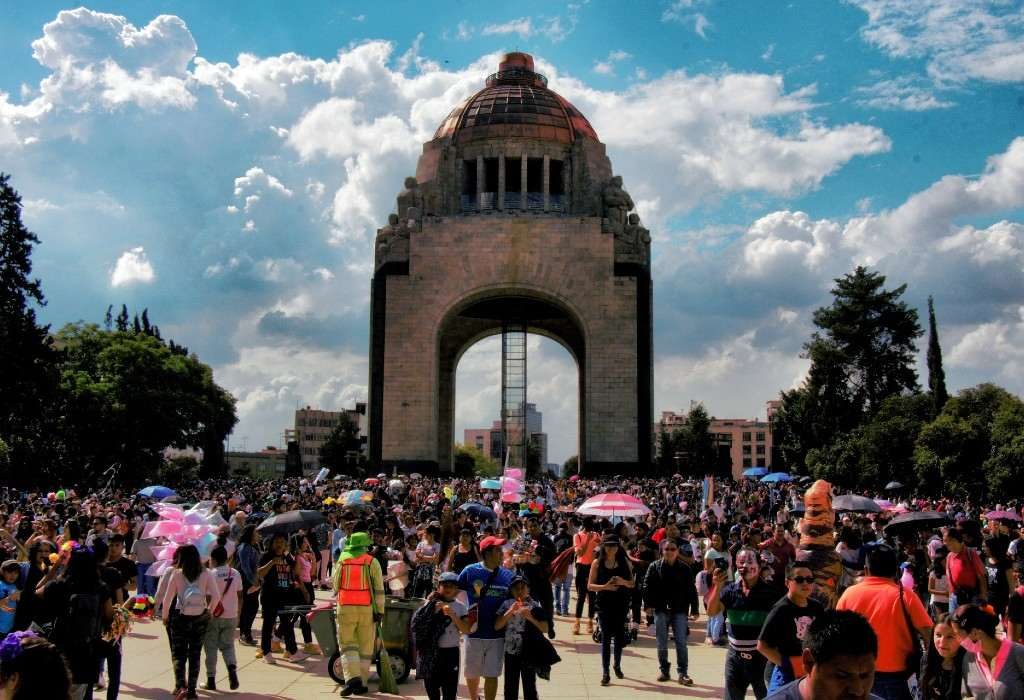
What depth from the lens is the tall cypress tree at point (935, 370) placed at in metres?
49.2

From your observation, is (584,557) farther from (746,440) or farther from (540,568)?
(746,440)

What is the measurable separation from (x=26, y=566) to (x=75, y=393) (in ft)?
125

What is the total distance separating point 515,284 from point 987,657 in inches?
1594

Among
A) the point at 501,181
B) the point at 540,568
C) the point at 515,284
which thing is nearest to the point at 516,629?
the point at 540,568

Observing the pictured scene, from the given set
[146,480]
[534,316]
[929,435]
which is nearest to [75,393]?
[146,480]

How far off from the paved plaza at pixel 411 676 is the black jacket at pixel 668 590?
77cm


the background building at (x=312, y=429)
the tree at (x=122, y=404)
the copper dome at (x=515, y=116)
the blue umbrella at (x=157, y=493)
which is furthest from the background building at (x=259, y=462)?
the blue umbrella at (x=157, y=493)

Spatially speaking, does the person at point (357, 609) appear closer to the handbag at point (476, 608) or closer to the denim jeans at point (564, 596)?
the handbag at point (476, 608)

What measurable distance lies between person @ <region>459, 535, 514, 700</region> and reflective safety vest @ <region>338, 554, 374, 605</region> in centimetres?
158

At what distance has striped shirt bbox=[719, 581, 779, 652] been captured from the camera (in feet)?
24.8

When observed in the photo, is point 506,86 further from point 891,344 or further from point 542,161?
point 891,344

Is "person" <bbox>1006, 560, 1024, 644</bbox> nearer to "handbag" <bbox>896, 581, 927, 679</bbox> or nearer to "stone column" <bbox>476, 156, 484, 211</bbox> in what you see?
"handbag" <bbox>896, 581, 927, 679</bbox>

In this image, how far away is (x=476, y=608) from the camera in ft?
26.9

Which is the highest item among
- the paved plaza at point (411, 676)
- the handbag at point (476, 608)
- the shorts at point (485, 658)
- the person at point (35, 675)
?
the person at point (35, 675)
